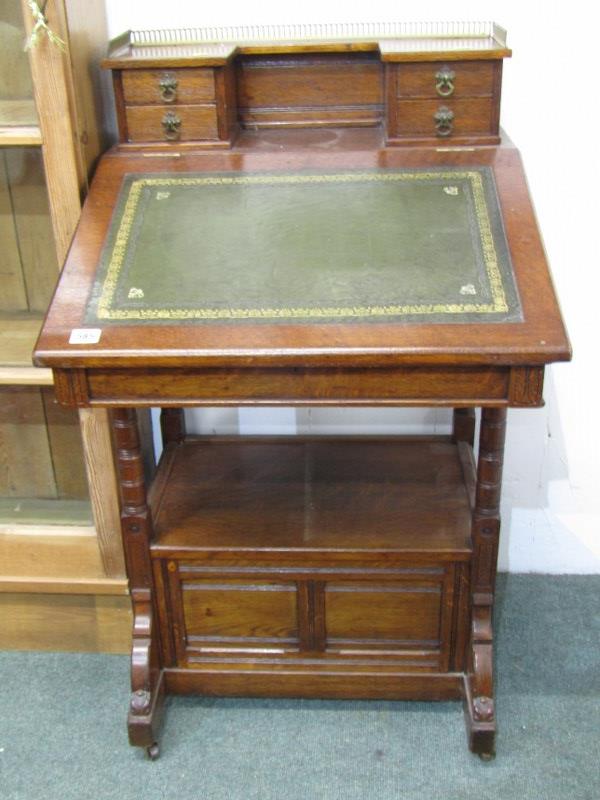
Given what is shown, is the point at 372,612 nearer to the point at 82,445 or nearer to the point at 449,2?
the point at 82,445

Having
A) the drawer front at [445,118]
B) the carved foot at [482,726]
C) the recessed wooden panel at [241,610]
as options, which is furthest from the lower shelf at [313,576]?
the drawer front at [445,118]

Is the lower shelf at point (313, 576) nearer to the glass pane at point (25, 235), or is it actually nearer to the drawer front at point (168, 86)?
the glass pane at point (25, 235)

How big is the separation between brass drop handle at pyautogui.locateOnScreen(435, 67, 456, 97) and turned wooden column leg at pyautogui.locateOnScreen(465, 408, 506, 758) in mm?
693

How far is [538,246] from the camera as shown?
70.0 inches

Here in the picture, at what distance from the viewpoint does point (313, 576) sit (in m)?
2.10

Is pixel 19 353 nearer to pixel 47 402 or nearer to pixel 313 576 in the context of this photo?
pixel 47 402

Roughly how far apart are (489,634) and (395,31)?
141 cm

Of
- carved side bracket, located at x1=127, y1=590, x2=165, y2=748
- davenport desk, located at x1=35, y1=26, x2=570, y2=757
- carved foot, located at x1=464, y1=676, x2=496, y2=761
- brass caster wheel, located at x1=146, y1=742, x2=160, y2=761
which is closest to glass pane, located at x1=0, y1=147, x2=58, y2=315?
davenport desk, located at x1=35, y1=26, x2=570, y2=757

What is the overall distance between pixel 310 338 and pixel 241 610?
83 centimetres

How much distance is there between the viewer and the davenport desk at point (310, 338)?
1670mm

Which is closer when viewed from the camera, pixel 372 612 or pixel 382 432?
pixel 372 612

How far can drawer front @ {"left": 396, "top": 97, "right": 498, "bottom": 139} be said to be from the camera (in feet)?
6.55

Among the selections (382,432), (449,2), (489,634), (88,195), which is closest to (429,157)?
(449,2)

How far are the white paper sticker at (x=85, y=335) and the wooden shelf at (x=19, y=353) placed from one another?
418 millimetres
